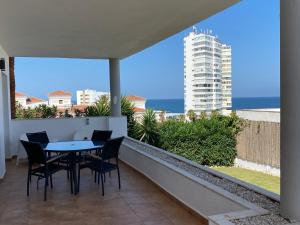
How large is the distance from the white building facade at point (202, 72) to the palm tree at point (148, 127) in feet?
31.9

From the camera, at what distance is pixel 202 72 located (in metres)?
22.5

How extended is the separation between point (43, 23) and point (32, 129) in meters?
4.10

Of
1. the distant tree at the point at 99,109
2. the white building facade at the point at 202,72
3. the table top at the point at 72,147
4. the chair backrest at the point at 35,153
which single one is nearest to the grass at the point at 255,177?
the distant tree at the point at 99,109

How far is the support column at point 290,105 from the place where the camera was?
7.48 feet

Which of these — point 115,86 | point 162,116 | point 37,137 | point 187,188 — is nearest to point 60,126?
point 115,86

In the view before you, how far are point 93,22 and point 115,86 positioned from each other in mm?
4177

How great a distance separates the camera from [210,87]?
23.4 meters

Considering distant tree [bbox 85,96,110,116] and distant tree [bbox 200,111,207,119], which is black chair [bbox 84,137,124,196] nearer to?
distant tree [bbox 85,96,110,116]

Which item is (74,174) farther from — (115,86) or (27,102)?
(27,102)

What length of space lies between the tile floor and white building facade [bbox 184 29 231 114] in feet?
54.7

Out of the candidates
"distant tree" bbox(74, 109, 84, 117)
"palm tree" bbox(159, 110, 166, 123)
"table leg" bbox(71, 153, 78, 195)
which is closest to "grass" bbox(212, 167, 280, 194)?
"palm tree" bbox(159, 110, 166, 123)

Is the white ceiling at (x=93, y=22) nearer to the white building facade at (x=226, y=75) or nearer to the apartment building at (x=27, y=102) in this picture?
the apartment building at (x=27, y=102)

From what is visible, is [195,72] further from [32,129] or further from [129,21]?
[129,21]

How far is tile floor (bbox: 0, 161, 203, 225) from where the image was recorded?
3684mm
